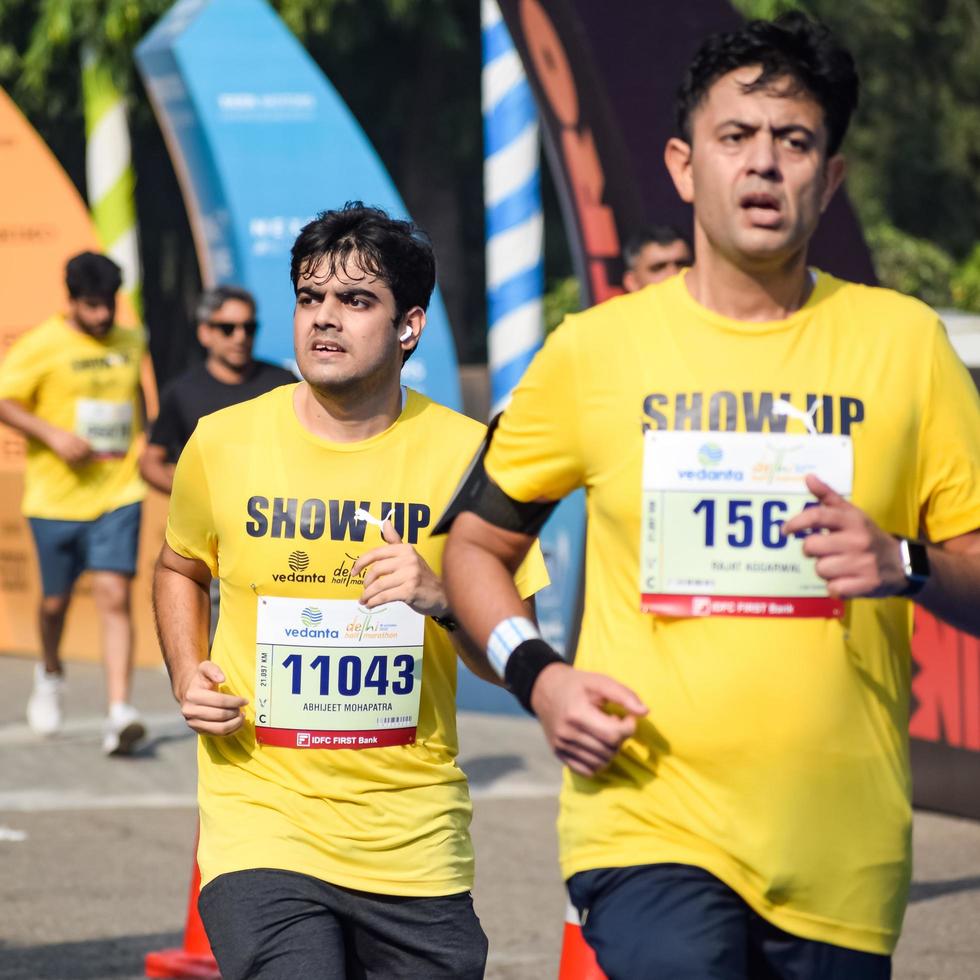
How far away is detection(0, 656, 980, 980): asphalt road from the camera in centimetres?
641

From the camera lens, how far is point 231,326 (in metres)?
7.74

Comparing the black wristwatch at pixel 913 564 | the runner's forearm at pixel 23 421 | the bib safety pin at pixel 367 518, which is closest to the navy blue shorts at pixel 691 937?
the black wristwatch at pixel 913 564

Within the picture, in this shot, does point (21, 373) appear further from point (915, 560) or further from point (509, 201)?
point (915, 560)

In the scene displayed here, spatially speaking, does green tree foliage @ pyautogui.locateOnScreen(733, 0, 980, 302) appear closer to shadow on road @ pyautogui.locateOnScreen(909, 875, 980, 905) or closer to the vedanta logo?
shadow on road @ pyautogui.locateOnScreen(909, 875, 980, 905)

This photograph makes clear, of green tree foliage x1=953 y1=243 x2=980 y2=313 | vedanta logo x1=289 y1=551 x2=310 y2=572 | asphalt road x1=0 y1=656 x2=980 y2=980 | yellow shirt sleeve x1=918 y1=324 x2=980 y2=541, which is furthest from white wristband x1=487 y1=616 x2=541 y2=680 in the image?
green tree foliage x1=953 y1=243 x2=980 y2=313

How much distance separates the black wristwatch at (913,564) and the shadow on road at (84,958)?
378 centimetres

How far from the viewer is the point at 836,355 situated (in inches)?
122

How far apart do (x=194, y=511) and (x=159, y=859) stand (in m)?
3.73

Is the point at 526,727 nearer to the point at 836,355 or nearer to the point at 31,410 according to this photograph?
the point at 31,410

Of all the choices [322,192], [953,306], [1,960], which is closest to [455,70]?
[953,306]

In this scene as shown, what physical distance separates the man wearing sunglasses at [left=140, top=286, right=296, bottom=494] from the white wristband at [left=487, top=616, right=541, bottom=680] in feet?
14.8

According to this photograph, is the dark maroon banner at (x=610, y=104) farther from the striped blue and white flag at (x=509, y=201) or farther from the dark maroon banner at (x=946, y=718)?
the striped blue and white flag at (x=509, y=201)

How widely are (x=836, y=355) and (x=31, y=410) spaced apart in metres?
7.28

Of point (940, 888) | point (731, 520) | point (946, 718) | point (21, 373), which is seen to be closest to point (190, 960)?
point (940, 888)
